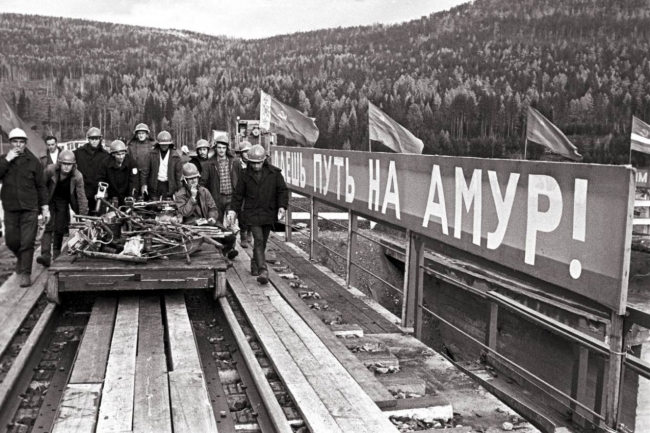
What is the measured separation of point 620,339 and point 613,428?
1.66 ft

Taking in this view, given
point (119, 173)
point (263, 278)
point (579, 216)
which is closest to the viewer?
point (579, 216)

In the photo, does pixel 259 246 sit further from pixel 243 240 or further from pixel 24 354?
pixel 24 354

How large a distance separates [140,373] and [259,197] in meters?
3.95

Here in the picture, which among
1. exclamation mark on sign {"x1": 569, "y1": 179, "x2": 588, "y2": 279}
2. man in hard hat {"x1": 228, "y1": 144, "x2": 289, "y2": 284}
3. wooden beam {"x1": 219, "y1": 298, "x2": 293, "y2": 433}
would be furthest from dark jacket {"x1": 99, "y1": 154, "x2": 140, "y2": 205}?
exclamation mark on sign {"x1": 569, "y1": 179, "x2": 588, "y2": 279}

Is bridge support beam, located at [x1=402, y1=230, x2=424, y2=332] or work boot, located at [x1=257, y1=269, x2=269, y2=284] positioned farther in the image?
work boot, located at [x1=257, y1=269, x2=269, y2=284]

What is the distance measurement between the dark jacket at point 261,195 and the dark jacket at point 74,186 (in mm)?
2033

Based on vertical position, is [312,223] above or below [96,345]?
above

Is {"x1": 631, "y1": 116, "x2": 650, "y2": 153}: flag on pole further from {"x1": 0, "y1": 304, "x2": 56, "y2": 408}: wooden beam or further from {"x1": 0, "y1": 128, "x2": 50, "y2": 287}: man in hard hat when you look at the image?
{"x1": 0, "y1": 304, "x2": 56, "y2": 408}: wooden beam

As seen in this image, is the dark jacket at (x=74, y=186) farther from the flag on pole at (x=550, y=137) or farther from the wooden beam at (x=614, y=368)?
the wooden beam at (x=614, y=368)

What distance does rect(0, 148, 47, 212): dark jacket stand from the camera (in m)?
8.30

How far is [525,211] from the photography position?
4832 mm

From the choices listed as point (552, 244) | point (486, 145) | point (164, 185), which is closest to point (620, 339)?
point (552, 244)

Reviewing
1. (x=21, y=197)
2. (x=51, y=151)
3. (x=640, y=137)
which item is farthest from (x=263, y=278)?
(x=640, y=137)

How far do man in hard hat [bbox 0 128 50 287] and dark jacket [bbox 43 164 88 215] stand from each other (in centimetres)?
60
